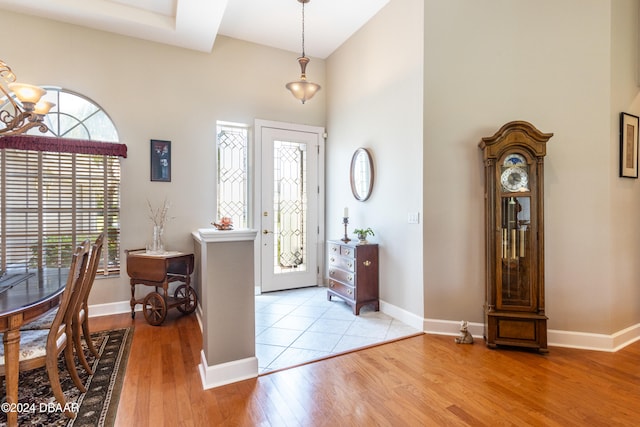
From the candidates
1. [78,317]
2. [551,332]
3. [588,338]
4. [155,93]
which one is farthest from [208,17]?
[588,338]

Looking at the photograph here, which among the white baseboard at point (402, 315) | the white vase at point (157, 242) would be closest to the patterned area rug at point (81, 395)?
the white vase at point (157, 242)

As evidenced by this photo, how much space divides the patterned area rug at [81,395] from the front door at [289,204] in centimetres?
228

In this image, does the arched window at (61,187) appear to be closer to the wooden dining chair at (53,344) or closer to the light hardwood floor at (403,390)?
the light hardwood floor at (403,390)

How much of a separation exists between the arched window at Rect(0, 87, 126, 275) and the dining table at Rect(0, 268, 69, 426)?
1.50 meters

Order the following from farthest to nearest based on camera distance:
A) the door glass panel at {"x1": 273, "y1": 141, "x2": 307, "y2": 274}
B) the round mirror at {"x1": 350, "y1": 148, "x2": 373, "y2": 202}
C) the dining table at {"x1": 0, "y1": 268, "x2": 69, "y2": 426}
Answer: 1. the door glass panel at {"x1": 273, "y1": 141, "x2": 307, "y2": 274}
2. the round mirror at {"x1": 350, "y1": 148, "x2": 373, "y2": 202}
3. the dining table at {"x1": 0, "y1": 268, "x2": 69, "y2": 426}

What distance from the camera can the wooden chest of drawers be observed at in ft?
12.0

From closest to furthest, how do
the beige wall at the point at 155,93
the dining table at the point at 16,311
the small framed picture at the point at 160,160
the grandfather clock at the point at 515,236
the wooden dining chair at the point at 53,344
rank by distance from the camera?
1. the dining table at the point at 16,311
2. the wooden dining chair at the point at 53,344
3. the grandfather clock at the point at 515,236
4. the beige wall at the point at 155,93
5. the small framed picture at the point at 160,160

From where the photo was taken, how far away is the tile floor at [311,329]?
2.68 metres

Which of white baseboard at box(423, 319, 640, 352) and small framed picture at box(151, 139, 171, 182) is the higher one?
small framed picture at box(151, 139, 171, 182)

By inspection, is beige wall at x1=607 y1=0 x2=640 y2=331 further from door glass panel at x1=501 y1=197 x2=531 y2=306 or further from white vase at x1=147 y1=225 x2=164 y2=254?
white vase at x1=147 y1=225 x2=164 y2=254

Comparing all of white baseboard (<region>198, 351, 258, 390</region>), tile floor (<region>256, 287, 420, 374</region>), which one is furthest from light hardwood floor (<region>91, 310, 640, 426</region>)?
tile floor (<region>256, 287, 420, 374</region>)

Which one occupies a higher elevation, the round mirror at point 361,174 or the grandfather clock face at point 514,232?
the round mirror at point 361,174

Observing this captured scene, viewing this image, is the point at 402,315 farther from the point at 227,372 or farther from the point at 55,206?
the point at 55,206

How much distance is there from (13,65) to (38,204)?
148cm
